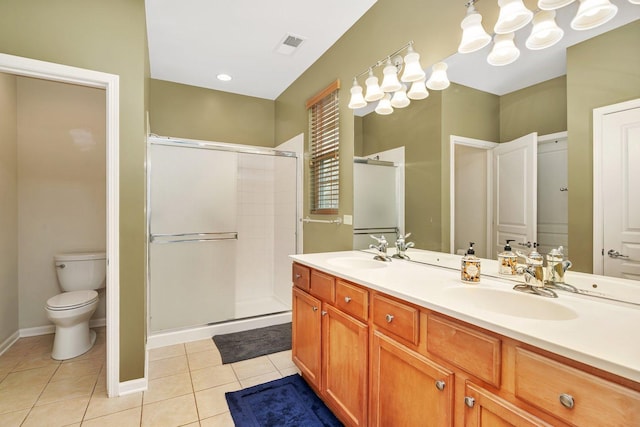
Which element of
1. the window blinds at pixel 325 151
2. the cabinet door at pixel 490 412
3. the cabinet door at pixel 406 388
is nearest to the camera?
the cabinet door at pixel 490 412

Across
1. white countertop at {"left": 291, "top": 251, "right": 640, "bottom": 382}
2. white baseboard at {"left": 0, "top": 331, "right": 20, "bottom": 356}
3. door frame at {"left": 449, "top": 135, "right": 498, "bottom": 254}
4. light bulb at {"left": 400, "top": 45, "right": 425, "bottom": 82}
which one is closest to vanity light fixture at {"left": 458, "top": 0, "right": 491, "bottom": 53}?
light bulb at {"left": 400, "top": 45, "right": 425, "bottom": 82}

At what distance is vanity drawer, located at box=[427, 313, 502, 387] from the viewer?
866mm

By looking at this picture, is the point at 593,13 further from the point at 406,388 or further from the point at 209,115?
the point at 209,115

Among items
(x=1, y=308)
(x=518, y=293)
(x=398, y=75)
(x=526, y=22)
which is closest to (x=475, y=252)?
(x=518, y=293)

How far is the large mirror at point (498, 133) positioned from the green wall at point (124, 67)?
1.62 metres

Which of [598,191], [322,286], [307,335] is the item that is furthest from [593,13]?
[307,335]

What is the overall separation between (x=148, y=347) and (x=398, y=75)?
295 cm

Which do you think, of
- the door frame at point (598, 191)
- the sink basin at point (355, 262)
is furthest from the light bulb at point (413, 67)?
the sink basin at point (355, 262)

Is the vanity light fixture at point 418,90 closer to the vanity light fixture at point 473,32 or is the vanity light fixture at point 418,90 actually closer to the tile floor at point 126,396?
the vanity light fixture at point 473,32

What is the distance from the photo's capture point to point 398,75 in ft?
6.57

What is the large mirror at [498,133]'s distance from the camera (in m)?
1.10

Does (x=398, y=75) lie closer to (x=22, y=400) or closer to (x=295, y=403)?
(x=295, y=403)

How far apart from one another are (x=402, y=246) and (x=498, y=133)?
856 millimetres

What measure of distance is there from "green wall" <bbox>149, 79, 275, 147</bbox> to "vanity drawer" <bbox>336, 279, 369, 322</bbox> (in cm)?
267
